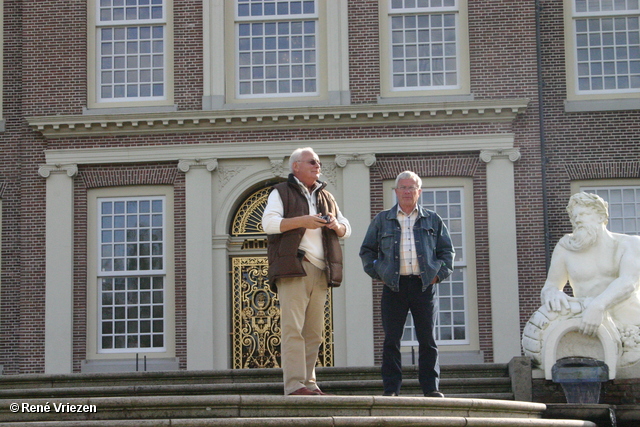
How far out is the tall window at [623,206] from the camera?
762 inches

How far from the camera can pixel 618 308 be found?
11.1 meters

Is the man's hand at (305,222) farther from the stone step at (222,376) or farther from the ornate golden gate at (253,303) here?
the ornate golden gate at (253,303)

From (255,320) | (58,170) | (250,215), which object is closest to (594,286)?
(255,320)

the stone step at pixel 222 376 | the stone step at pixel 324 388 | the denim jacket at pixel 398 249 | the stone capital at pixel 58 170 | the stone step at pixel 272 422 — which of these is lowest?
the stone step at pixel 272 422

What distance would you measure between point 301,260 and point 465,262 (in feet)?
34.7

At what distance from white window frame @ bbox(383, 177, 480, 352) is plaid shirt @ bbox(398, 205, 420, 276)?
930 cm

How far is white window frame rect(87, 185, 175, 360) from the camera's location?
63.0 feet

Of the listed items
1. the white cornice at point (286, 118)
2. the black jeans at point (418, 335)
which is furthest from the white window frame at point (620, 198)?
the black jeans at point (418, 335)

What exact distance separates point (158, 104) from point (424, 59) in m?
4.73

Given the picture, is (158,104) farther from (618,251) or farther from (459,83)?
(618,251)

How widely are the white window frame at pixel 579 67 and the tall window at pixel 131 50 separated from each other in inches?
280

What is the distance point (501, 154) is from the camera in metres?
19.2

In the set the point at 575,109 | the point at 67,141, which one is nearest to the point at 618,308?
the point at 575,109

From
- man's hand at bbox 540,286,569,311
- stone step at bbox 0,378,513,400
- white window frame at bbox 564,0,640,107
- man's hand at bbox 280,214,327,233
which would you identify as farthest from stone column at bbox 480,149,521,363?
man's hand at bbox 280,214,327,233
